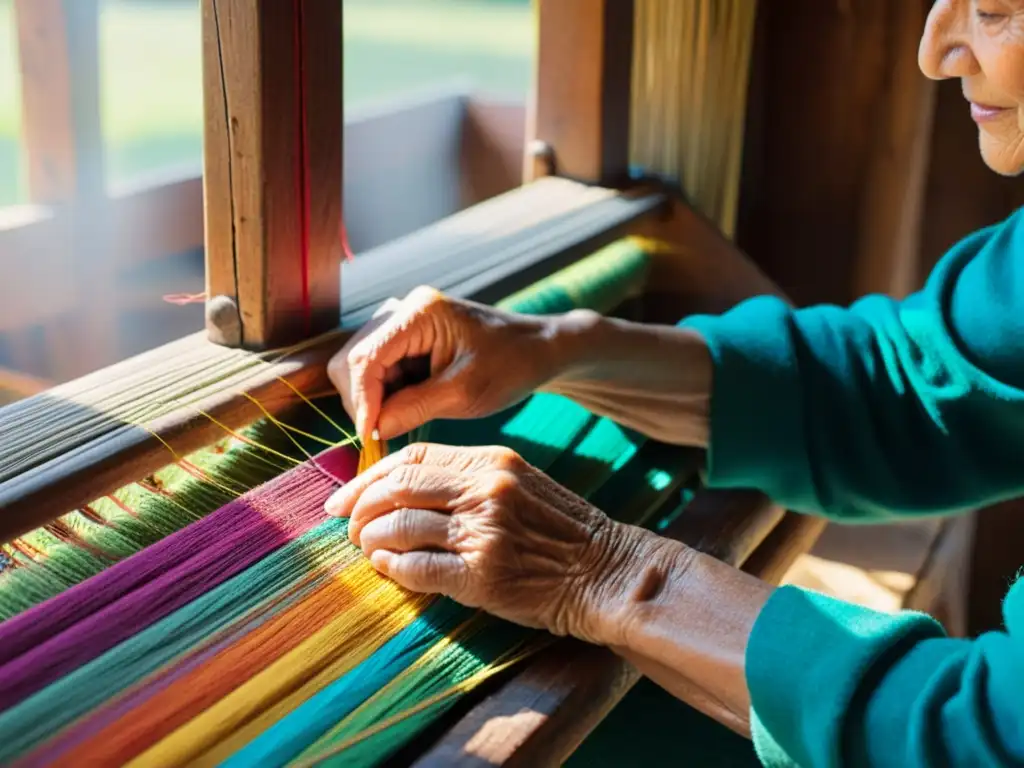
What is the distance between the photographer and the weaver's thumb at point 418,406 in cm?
106

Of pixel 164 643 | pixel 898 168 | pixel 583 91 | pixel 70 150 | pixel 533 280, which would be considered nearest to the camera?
pixel 164 643

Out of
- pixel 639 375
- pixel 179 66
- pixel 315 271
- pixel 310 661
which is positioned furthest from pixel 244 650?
pixel 179 66

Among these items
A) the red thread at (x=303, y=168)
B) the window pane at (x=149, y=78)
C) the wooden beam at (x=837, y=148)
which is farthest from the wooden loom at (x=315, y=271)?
the window pane at (x=149, y=78)

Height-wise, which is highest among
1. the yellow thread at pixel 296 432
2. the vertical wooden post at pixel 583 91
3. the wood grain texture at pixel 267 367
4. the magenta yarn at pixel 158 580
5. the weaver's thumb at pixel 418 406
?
the vertical wooden post at pixel 583 91

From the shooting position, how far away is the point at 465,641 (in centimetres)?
95

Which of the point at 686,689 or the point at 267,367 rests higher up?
the point at 267,367

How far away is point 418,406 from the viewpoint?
107 centimetres

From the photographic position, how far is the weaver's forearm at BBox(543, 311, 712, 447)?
46.8 inches

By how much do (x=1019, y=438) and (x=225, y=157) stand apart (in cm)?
84

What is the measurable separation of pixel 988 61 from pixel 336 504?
26.2 inches

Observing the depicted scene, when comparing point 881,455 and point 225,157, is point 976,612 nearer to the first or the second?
point 881,455

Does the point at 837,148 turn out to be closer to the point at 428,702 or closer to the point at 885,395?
the point at 885,395

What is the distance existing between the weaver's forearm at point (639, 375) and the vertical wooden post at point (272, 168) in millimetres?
245

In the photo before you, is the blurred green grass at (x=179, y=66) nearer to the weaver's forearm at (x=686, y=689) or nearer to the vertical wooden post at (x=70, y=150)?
the vertical wooden post at (x=70, y=150)
